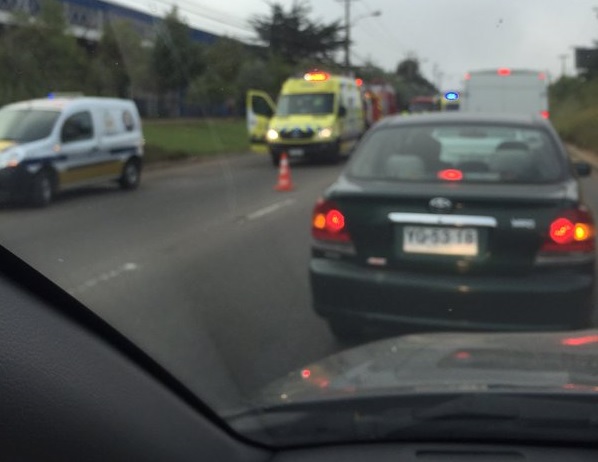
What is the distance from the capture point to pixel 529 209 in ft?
14.0

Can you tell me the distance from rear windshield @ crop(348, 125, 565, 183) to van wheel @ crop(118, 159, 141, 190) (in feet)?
7.73

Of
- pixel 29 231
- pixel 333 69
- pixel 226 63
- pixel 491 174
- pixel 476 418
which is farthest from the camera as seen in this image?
pixel 333 69

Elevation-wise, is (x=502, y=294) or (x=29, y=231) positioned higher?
(x=29, y=231)

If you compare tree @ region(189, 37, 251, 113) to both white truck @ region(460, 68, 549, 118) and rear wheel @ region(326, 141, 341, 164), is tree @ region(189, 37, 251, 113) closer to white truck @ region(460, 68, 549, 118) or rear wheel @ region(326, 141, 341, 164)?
white truck @ region(460, 68, 549, 118)

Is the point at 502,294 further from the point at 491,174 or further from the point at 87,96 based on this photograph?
the point at 87,96

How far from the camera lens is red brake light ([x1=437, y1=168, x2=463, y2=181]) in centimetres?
467

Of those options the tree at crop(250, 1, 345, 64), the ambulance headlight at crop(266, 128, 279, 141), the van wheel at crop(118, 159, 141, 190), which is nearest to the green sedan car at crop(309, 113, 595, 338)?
the tree at crop(250, 1, 345, 64)

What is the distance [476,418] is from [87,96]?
82.3 inches

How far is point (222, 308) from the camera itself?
588 cm

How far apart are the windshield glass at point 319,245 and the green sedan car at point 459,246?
0.04ft

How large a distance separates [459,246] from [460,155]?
80 centimetres

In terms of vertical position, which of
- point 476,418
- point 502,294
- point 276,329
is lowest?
point 276,329

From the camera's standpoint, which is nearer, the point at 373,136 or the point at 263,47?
the point at 263,47

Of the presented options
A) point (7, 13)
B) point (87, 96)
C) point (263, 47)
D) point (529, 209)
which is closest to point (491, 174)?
point (529, 209)
